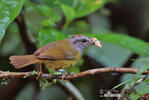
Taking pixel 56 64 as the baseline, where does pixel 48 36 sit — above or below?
above

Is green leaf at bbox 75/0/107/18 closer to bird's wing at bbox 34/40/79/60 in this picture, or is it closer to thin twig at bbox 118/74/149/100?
bird's wing at bbox 34/40/79/60

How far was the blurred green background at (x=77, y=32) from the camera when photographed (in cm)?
261

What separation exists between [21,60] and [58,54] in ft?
1.41

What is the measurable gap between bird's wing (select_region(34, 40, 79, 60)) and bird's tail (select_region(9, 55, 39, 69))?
58 mm

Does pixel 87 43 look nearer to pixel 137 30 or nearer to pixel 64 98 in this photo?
pixel 64 98

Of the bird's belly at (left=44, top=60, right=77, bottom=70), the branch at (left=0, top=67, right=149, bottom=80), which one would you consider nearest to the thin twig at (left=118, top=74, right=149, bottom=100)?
the branch at (left=0, top=67, right=149, bottom=80)

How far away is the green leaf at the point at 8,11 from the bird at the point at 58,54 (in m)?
0.45

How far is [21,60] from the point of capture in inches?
81.5

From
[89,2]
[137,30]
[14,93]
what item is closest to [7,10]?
[89,2]

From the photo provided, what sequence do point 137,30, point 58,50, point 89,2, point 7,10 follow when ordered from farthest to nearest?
1. point 137,30
2. point 89,2
3. point 58,50
4. point 7,10

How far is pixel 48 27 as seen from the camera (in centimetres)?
274

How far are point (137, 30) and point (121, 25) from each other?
35cm

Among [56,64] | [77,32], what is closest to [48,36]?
[56,64]

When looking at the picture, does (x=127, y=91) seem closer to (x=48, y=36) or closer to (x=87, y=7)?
(x=48, y=36)
